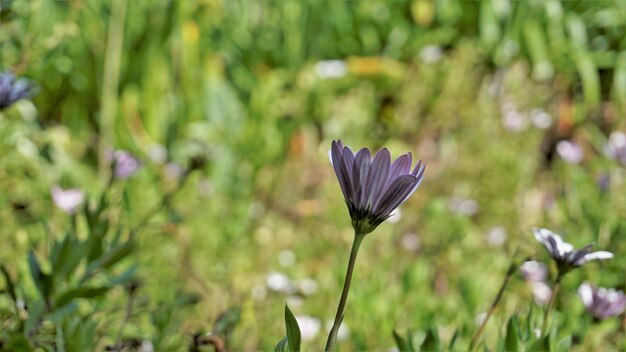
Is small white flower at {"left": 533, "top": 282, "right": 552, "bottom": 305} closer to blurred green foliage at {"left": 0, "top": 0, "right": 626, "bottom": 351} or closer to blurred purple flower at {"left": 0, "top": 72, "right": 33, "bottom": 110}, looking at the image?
blurred green foliage at {"left": 0, "top": 0, "right": 626, "bottom": 351}

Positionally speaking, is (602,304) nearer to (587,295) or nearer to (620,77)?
(587,295)

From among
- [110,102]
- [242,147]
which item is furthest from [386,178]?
[242,147]

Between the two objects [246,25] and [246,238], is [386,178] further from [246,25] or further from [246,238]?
[246,25]

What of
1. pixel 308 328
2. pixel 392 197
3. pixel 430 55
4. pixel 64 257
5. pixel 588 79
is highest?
pixel 430 55

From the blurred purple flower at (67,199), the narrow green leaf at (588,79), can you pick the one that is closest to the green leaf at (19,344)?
the blurred purple flower at (67,199)

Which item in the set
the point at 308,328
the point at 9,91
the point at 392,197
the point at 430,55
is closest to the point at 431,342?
the point at 392,197

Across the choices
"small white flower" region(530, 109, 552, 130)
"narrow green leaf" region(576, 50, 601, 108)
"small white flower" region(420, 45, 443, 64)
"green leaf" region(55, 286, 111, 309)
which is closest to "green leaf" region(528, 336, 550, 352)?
"green leaf" region(55, 286, 111, 309)
